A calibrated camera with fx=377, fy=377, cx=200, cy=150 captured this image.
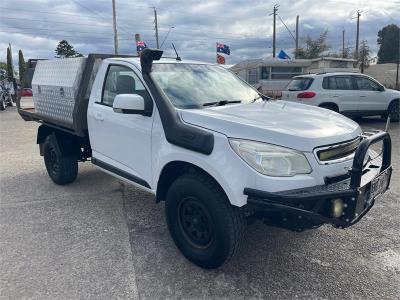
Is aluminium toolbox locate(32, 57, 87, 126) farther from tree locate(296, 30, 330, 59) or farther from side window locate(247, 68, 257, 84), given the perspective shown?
tree locate(296, 30, 330, 59)

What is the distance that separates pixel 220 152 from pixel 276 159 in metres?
0.42

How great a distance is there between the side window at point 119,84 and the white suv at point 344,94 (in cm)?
808

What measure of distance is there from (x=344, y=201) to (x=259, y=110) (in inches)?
47.6

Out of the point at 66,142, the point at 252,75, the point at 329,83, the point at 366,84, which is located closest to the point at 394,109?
the point at 366,84

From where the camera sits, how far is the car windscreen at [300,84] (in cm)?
1148

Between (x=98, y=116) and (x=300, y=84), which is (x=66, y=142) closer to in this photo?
(x=98, y=116)

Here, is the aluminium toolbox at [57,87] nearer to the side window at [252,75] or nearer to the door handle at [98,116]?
the door handle at [98,116]

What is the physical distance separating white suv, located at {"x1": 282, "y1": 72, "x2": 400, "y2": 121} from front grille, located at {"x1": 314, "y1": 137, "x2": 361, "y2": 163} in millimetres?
8580

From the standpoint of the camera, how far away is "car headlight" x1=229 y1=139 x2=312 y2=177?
2.73 meters

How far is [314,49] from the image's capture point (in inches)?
1813

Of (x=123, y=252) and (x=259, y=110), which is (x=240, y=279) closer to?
(x=123, y=252)

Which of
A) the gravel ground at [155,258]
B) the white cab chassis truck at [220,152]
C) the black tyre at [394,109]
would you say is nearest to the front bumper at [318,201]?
the white cab chassis truck at [220,152]

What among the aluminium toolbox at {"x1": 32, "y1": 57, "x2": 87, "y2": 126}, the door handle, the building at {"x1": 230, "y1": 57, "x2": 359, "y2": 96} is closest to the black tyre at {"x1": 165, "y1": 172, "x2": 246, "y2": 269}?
the door handle

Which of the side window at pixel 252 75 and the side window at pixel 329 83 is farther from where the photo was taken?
the side window at pixel 252 75
